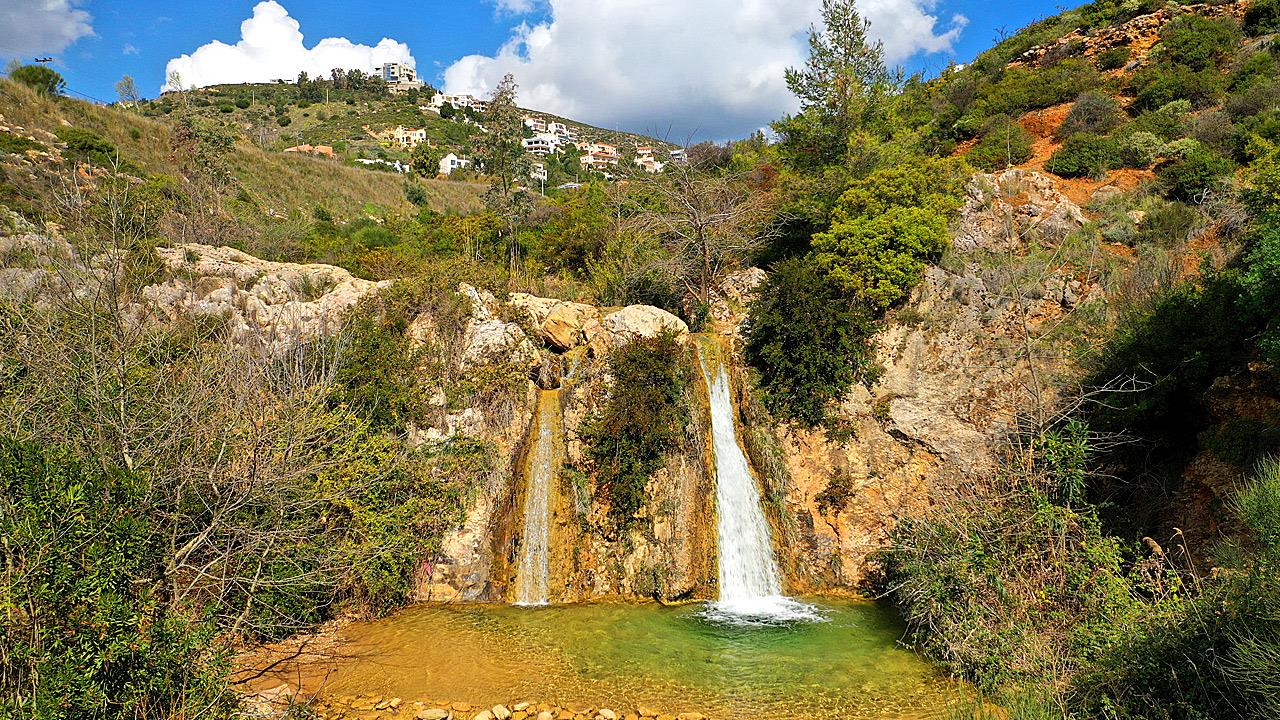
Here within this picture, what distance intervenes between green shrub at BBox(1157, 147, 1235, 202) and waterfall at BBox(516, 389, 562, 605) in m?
17.5

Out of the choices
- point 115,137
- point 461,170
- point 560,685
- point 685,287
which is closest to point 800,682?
point 560,685

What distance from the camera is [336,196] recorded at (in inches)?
1449

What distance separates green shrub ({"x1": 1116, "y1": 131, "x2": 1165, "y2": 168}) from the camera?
59.9 ft

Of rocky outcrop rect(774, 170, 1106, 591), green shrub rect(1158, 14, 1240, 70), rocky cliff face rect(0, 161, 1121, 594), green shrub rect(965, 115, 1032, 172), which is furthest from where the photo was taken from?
green shrub rect(1158, 14, 1240, 70)

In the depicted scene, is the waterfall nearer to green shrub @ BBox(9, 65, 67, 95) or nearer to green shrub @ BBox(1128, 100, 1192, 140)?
green shrub @ BBox(1128, 100, 1192, 140)

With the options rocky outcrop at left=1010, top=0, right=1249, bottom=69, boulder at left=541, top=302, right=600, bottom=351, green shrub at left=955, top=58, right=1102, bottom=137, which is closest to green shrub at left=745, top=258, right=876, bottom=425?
boulder at left=541, top=302, right=600, bottom=351

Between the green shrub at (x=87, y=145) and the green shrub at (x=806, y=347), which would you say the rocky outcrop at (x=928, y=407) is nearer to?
the green shrub at (x=806, y=347)

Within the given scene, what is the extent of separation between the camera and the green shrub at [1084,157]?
62.0ft

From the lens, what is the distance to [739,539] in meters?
11.9

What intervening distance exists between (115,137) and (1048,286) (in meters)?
37.6

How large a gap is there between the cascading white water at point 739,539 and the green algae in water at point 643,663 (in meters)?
0.67

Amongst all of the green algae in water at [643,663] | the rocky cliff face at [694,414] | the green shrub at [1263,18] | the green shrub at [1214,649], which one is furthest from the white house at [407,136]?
the green shrub at [1214,649]

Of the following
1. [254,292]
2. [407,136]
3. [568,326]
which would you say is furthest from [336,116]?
[568,326]

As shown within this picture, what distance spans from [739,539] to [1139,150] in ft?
59.0
